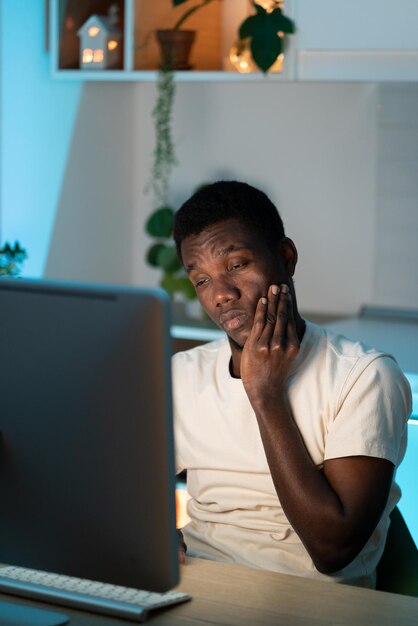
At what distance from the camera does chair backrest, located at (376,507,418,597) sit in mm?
1767

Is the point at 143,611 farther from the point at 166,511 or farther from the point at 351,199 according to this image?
the point at 351,199

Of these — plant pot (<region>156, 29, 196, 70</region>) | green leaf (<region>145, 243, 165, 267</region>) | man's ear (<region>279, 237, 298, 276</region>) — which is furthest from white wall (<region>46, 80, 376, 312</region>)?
man's ear (<region>279, 237, 298, 276</region>)

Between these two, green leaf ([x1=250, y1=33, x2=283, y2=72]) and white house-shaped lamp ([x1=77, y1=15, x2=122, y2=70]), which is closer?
green leaf ([x1=250, y1=33, x2=283, y2=72])

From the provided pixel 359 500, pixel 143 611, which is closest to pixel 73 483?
pixel 143 611

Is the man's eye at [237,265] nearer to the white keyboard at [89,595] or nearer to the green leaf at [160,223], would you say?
the white keyboard at [89,595]

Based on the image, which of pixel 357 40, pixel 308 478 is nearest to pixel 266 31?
pixel 357 40

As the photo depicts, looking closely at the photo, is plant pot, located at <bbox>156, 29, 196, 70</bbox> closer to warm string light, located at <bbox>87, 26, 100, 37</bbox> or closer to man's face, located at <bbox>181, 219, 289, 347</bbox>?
warm string light, located at <bbox>87, 26, 100, 37</bbox>

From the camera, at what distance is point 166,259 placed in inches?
158

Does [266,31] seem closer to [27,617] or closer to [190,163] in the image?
[190,163]

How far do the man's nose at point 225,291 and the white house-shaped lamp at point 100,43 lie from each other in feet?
7.57

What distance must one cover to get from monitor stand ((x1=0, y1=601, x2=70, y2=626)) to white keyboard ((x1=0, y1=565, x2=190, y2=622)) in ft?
0.11

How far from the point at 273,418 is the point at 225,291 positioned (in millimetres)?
240

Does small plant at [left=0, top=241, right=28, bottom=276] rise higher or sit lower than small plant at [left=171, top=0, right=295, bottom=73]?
lower

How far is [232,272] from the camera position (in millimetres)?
1784
